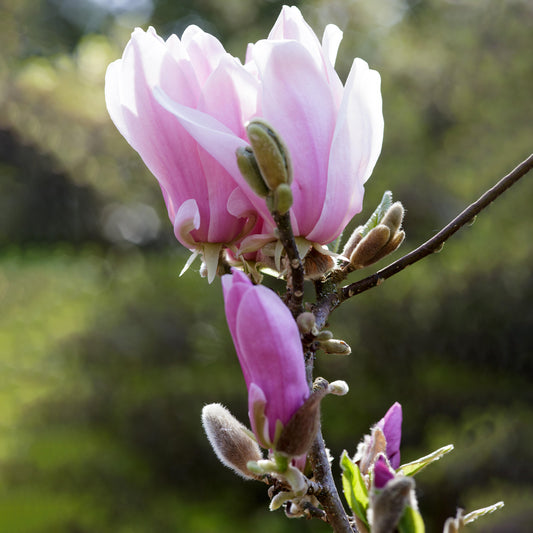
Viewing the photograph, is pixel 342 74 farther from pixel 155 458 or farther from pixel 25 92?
pixel 155 458

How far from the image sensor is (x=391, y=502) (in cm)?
19

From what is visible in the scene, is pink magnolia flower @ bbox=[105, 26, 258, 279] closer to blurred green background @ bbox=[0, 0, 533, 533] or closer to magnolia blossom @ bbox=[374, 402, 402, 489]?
magnolia blossom @ bbox=[374, 402, 402, 489]

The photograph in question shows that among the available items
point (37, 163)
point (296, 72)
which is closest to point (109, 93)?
point (296, 72)

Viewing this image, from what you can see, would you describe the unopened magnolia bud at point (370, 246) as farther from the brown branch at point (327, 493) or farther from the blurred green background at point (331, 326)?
the blurred green background at point (331, 326)

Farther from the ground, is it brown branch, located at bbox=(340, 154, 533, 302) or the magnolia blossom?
brown branch, located at bbox=(340, 154, 533, 302)

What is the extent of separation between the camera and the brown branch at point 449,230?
230mm

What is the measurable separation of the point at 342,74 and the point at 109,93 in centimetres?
268

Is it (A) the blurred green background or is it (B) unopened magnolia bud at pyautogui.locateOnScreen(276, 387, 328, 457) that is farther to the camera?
(A) the blurred green background

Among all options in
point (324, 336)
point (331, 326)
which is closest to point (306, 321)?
point (324, 336)

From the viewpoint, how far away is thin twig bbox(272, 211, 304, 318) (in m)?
0.22

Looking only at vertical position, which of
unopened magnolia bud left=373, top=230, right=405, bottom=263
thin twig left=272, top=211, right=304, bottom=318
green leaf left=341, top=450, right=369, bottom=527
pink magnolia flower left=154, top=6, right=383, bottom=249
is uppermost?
pink magnolia flower left=154, top=6, right=383, bottom=249

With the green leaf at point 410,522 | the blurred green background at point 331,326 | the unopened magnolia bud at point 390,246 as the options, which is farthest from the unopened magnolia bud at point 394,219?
the blurred green background at point 331,326

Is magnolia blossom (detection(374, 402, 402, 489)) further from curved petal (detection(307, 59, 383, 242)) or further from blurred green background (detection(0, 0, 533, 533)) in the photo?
blurred green background (detection(0, 0, 533, 533))

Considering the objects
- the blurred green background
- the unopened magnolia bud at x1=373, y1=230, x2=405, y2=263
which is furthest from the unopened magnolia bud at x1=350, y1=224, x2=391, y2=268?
the blurred green background
